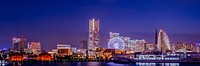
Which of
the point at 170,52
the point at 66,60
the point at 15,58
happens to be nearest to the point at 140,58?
the point at 170,52

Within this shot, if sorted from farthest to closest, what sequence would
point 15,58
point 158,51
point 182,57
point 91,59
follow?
point 91,59
point 15,58
point 158,51
point 182,57

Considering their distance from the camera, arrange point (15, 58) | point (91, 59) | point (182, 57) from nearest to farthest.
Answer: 1. point (182, 57)
2. point (15, 58)
3. point (91, 59)

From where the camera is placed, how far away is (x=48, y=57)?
97.7 m

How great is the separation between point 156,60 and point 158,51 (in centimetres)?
559

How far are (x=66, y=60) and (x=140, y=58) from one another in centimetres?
2167

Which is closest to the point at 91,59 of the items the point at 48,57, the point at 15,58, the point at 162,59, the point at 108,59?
the point at 108,59

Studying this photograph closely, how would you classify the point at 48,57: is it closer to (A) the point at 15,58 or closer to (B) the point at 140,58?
(A) the point at 15,58

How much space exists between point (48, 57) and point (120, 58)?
754 inches

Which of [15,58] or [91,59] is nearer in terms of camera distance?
[15,58]

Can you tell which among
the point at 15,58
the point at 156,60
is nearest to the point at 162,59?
the point at 156,60

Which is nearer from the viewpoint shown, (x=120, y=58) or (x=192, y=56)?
(x=192, y=56)

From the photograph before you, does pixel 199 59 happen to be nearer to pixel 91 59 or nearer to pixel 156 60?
pixel 156 60

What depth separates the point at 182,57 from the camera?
79.6 m

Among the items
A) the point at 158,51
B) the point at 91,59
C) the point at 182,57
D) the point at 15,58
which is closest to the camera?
the point at 182,57
